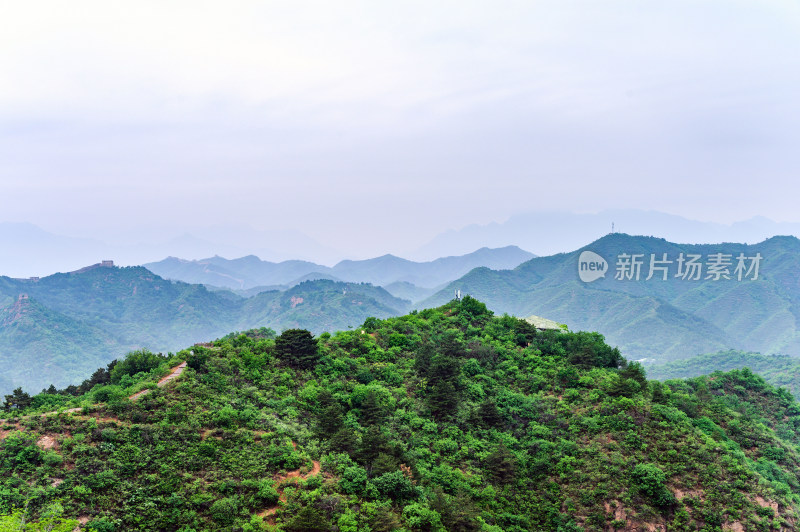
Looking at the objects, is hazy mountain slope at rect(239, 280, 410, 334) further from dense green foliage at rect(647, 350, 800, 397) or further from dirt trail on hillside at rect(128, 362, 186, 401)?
dirt trail on hillside at rect(128, 362, 186, 401)

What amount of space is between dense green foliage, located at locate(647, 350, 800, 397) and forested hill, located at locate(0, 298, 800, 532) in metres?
61.5

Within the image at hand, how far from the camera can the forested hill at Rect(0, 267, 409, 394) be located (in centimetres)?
12600

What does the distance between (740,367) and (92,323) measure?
580 ft

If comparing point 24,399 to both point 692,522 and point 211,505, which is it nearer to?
point 211,505

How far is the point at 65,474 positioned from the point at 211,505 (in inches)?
232

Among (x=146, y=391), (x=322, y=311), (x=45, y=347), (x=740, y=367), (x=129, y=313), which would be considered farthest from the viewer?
(x=129, y=313)

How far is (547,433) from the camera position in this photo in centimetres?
3061

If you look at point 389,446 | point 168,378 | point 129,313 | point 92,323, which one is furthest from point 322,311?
point 389,446

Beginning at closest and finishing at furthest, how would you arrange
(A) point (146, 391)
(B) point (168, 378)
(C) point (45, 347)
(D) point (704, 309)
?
(A) point (146, 391), (B) point (168, 378), (C) point (45, 347), (D) point (704, 309)

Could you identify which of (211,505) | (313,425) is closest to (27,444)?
(211,505)

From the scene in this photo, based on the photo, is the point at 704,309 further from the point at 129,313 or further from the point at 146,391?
the point at 129,313

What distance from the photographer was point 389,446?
25.4 meters

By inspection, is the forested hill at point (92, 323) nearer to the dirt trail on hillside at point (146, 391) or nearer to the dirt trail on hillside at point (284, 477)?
the dirt trail on hillside at point (146, 391)

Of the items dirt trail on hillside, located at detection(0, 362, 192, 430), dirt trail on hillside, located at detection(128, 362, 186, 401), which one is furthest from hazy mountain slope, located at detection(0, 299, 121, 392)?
dirt trail on hillside, located at detection(0, 362, 192, 430)
